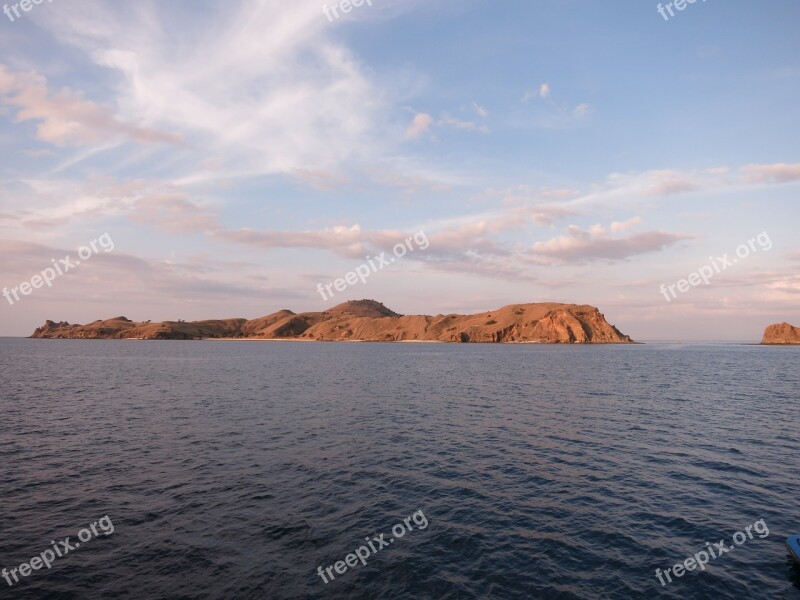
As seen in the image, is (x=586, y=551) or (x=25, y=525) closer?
(x=586, y=551)

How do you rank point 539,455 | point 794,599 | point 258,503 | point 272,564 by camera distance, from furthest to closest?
1. point 539,455
2. point 258,503
3. point 272,564
4. point 794,599

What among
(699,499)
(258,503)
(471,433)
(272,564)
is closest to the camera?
(272,564)

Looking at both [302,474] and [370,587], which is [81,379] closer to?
[302,474]

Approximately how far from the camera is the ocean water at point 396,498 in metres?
16.7

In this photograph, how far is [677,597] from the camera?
52.1 ft

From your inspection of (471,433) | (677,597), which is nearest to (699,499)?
(677,597)

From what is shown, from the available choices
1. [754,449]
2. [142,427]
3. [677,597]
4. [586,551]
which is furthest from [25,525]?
[754,449]

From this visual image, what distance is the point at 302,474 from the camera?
1110 inches

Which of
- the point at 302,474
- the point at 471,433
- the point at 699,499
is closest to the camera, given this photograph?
the point at 699,499

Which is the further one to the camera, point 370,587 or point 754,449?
point 754,449

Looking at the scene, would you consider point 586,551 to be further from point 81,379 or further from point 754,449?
point 81,379

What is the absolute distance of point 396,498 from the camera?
24.7 meters

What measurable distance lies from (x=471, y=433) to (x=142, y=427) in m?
31.5

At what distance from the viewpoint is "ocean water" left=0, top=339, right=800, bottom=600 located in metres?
16.7
